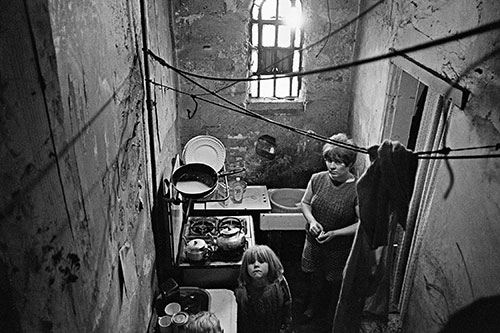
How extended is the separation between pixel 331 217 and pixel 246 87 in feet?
7.97

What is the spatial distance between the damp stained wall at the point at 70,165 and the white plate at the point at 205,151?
214cm

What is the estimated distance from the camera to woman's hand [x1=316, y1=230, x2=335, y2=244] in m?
4.35

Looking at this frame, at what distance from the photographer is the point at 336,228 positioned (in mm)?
4465

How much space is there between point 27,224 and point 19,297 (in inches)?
12.6

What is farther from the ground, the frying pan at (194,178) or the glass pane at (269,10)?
the glass pane at (269,10)

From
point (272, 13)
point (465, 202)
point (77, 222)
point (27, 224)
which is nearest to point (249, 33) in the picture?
point (272, 13)

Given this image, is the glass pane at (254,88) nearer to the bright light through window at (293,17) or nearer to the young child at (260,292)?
the bright light through window at (293,17)

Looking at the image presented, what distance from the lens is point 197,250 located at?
4551 mm

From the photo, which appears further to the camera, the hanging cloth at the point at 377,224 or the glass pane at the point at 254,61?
the glass pane at the point at 254,61

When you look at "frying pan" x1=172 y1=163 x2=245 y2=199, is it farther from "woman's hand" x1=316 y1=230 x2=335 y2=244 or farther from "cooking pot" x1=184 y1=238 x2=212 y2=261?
"woman's hand" x1=316 y1=230 x2=335 y2=244

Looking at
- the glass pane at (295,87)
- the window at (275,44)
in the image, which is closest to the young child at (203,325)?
the window at (275,44)

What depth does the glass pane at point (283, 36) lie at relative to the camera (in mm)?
5930

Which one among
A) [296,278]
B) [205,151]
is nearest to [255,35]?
[205,151]

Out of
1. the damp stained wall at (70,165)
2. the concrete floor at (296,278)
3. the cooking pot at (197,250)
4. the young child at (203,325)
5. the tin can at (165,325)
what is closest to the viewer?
the damp stained wall at (70,165)
